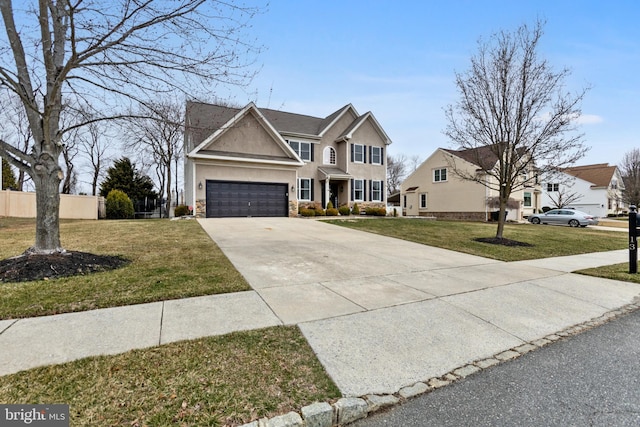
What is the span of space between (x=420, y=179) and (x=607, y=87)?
75.7 feet

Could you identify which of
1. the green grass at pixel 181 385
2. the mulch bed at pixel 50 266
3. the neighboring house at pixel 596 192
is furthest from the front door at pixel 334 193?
the neighboring house at pixel 596 192

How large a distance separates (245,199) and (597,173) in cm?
5258

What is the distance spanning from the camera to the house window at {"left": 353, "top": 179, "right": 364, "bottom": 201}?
80.2 feet

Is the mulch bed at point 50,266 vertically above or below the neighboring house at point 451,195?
below

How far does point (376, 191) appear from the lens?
2550 centimetres

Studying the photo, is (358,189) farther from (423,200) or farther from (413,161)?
(413,161)

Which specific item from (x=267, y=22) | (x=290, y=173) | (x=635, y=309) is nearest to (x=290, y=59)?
(x=267, y=22)

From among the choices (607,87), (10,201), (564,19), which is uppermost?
(564,19)

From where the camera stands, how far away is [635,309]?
4.80 meters

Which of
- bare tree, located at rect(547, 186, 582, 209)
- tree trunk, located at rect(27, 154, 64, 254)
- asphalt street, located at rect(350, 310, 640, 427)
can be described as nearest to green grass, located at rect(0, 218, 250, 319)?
tree trunk, located at rect(27, 154, 64, 254)

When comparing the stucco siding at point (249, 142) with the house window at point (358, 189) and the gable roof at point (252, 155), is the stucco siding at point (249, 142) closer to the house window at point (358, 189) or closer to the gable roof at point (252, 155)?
the gable roof at point (252, 155)

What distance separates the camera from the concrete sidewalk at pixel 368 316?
9.82ft

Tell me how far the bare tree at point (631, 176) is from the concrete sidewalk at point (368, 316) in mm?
41398

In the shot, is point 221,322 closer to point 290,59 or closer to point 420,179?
point 290,59
